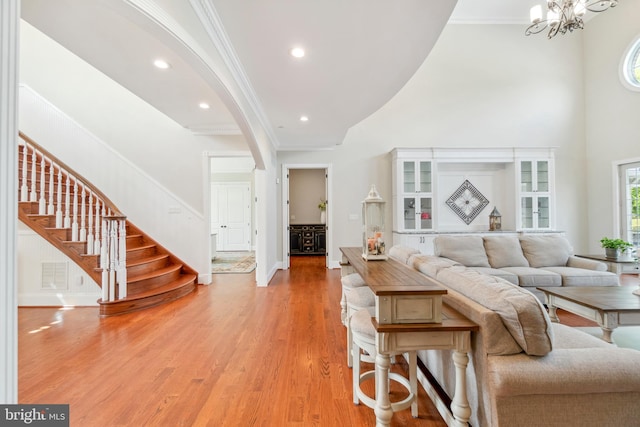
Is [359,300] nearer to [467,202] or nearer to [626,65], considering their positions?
[467,202]

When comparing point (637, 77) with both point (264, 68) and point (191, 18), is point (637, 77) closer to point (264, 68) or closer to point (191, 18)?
point (264, 68)

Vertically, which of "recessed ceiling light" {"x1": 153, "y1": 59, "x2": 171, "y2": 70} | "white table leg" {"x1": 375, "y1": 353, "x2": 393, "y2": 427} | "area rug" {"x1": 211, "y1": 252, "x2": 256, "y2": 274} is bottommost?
"area rug" {"x1": 211, "y1": 252, "x2": 256, "y2": 274}

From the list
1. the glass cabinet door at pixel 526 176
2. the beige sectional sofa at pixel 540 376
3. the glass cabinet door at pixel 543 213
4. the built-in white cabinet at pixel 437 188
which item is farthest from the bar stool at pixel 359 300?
the glass cabinet door at pixel 543 213

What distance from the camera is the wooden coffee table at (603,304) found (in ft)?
7.28

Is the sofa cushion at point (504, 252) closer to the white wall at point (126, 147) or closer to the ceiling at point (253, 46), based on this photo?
the ceiling at point (253, 46)

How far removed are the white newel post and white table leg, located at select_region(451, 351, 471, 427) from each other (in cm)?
166

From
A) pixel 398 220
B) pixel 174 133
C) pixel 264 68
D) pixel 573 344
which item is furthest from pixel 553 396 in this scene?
pixel 174 133

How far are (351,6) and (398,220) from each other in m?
4.45

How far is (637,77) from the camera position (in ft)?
17.8

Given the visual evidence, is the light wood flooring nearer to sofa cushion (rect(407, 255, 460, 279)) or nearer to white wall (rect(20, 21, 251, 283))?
sofa cushion (rect(407, 255, 460, 279))

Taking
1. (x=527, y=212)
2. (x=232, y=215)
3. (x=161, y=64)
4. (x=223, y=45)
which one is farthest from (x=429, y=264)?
(x=232, y=215)

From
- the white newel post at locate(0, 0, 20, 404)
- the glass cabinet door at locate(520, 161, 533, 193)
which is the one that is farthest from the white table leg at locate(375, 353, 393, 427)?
the glass cabinet door at locate(520, 161, 533, 193)

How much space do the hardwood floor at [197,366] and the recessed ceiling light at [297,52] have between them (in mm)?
2659

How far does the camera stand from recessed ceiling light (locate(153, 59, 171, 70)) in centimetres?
280
